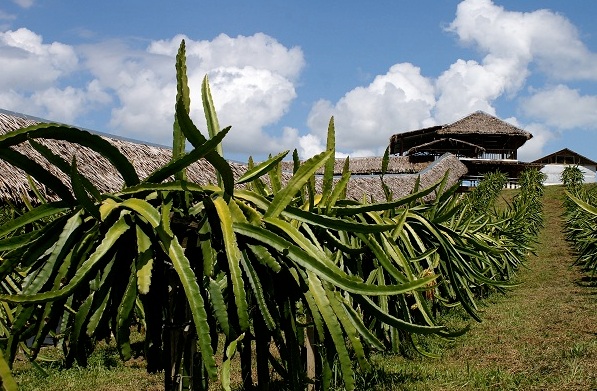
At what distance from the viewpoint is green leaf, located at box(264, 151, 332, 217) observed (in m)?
1.64

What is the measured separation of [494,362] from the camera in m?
5.32

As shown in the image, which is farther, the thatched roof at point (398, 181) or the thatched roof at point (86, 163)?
the thatched roof at point (398, 181)

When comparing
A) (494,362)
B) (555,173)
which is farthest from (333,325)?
(555,173)

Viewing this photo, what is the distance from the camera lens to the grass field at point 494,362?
14.2ft

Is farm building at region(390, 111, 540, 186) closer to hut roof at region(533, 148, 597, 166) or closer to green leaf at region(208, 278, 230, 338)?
hut roof at region(533, 148, 597, 166)

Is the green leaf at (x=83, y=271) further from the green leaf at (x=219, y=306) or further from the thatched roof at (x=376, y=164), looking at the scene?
the thatched roof at (x=376, y=164)

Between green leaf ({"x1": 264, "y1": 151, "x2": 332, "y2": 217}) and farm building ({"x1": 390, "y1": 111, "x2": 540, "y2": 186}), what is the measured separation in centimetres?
3784

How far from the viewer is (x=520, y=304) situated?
921cm

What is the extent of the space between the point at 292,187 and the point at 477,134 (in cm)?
4327

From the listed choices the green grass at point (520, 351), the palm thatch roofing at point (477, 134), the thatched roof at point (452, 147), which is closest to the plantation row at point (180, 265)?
the green grass at point (520, 351)

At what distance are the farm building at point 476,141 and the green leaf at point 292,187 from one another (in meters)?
37.8

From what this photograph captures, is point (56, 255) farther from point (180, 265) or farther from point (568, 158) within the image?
point (568, 158)

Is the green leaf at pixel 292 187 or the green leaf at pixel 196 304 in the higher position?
the green leaf at pixel 292 187

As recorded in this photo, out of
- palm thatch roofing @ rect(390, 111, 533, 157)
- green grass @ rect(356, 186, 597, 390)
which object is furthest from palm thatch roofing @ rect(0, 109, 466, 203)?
palm thatch roofing @ rect(390, 111, 533, 157)
